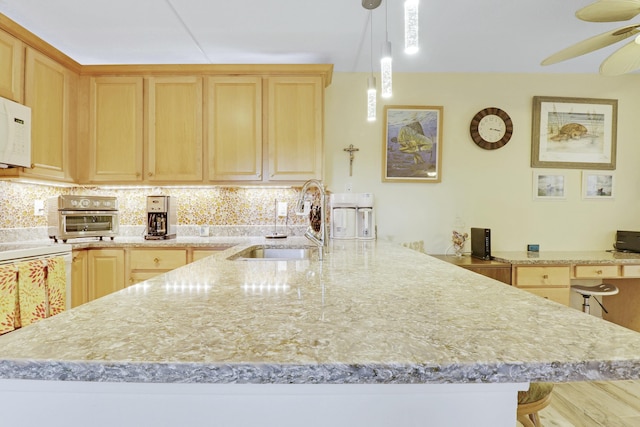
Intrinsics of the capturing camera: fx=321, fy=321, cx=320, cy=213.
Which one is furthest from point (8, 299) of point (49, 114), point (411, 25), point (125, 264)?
point (411, 25)

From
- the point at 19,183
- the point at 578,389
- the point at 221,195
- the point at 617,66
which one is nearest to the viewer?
the point at 617,66

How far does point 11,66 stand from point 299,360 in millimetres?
3171

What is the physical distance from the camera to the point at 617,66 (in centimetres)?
176

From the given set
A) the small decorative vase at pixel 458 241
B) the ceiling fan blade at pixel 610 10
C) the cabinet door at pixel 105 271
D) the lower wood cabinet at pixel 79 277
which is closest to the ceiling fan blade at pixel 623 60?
the ceiling fan blade at pixel 610 10

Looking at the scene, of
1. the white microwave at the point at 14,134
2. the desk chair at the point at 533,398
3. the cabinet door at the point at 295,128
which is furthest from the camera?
the cabinet door at the point at 295,128

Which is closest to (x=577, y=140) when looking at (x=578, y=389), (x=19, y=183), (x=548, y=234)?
(x=548, y=234)

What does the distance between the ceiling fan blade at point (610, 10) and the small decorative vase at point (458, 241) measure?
1.93 m

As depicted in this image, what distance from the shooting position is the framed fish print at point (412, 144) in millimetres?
3229

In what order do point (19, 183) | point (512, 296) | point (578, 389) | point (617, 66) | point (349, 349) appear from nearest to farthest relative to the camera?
point (349, 349) → point (512, 296) → point (617, 66) → point (578, 389) → point (19, 183)

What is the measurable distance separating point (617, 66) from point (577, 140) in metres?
1.81

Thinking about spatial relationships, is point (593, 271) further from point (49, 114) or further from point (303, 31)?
point (49, 114)

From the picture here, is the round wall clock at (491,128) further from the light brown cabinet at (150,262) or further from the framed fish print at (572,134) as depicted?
the light brown cabinet at (150,262)

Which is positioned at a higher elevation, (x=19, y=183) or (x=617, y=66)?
(x=617, y=66)

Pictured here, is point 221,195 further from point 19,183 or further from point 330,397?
point 330,397
